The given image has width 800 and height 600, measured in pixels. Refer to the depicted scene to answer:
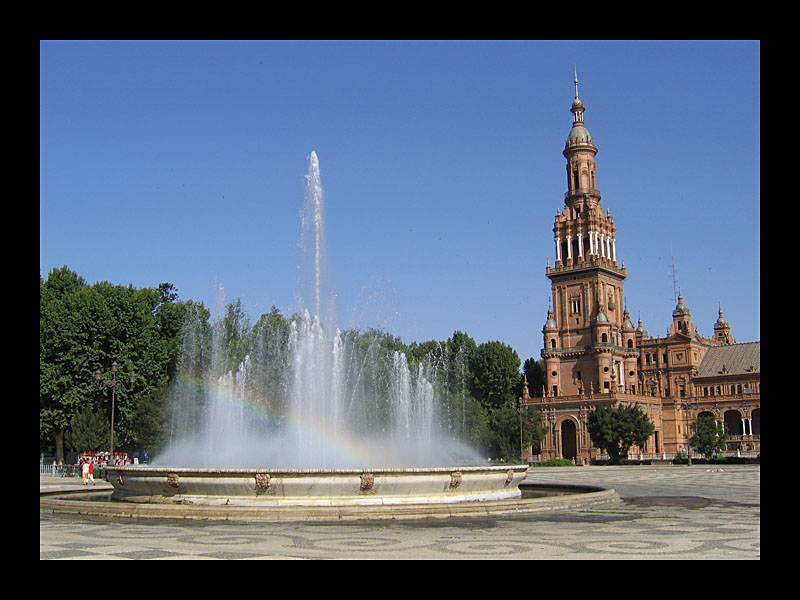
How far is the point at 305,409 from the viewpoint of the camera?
2167 centimetres

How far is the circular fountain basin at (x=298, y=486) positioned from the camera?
14648mm

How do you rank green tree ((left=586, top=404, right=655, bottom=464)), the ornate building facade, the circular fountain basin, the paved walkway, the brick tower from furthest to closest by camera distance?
the brick tower, the ornate building facade, green tree ((left=586, top=404, right=655, bottom=464)), the circular fountain basin, the paved walkway

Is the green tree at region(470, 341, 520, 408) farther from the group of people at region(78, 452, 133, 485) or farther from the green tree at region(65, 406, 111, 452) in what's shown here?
the green tree at region(65, 406, 111, 452)

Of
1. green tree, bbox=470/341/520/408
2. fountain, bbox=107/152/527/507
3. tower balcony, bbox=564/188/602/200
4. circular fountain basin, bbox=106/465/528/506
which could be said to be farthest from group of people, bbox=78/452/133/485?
tower balcony, bbox=564/188/602/200

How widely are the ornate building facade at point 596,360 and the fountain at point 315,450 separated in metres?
41.4

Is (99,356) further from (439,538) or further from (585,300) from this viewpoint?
(585,300)

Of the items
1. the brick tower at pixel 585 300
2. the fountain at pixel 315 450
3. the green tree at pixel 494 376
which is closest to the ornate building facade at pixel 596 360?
the brick tower at pixel 585 300

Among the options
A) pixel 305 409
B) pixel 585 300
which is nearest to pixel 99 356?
pixel 305 409

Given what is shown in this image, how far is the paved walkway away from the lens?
367 inches

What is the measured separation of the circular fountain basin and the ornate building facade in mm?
62421

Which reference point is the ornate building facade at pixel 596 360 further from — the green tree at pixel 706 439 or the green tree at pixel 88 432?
the green tree at pixel 88 432

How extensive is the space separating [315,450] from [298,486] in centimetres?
643

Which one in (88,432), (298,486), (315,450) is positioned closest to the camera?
(298,486)
